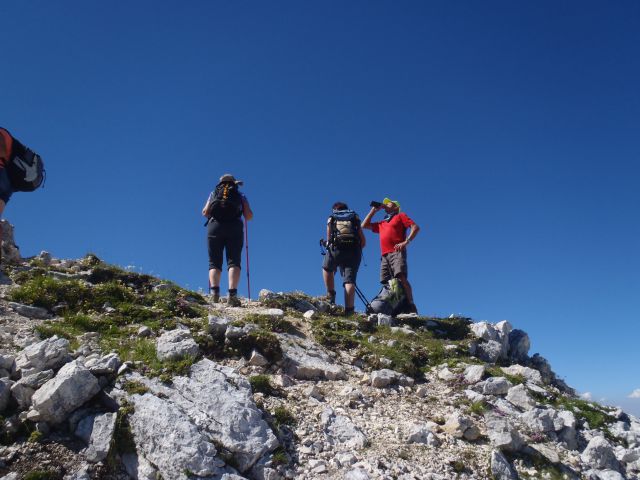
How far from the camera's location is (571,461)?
7980 mm

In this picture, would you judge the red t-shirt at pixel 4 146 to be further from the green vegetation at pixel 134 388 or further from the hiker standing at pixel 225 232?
the green vegetation at pixel 134 388

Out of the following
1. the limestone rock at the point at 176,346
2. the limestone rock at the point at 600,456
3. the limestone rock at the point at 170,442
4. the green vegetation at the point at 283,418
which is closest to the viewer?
the limestone rock at the point at 170,442

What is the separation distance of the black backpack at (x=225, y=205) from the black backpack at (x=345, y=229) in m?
3.32

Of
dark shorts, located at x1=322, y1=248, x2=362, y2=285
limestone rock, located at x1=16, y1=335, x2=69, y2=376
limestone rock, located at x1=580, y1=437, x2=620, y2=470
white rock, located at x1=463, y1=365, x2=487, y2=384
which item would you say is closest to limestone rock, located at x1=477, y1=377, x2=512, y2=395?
white rock, located at x1=463, y1=365, x2=487, y2=384

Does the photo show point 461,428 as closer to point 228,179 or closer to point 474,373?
point 474,373

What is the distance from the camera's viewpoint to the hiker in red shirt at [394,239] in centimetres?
1467

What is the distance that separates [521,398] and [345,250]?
694cm

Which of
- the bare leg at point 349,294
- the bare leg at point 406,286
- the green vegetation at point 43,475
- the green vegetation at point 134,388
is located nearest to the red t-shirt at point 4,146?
the green vegetation at point 134,388

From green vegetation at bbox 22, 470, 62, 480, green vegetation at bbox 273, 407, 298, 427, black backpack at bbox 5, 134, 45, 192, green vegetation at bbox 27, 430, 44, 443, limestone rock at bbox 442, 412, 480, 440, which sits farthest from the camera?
black backpack at bbox 5, 134, 45, 192

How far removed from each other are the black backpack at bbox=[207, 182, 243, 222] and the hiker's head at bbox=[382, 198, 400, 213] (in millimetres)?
5014

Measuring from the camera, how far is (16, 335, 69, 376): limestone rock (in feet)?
23.2

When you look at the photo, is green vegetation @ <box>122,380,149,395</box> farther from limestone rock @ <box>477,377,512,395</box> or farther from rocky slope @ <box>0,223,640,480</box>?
limestone rock @ <box>477,377,512,395</box>

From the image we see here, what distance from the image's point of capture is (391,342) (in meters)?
11.3

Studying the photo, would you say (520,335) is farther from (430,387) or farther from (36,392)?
(36,392)
